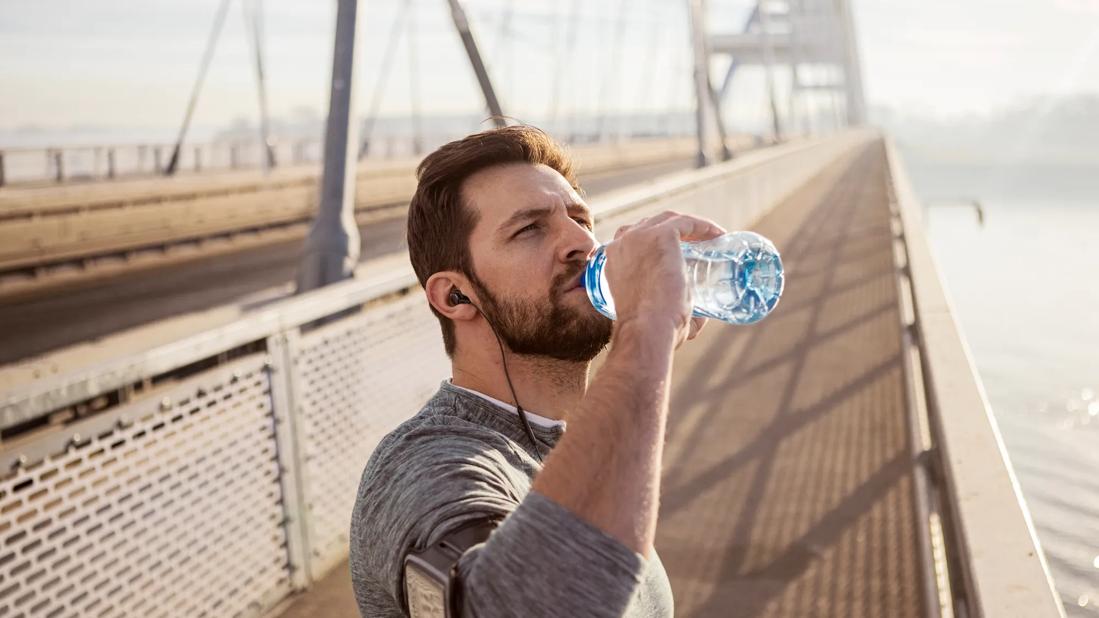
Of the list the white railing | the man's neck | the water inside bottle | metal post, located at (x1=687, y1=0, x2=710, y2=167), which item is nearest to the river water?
metal post, located at (x1=687, y1=0, x2=710, y2=167)

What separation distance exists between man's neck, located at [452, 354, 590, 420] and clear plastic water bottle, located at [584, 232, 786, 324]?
26 cm

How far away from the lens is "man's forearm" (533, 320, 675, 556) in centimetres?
125

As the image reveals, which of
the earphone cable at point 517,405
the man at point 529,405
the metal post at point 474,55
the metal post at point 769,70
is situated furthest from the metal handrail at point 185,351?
the metal post at point 769,70

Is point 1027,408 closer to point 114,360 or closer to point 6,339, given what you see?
point 6,339

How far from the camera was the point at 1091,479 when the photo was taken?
1722 cm

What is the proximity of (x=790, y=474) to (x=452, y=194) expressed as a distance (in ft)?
12.3

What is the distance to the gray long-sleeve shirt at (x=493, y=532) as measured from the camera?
1214 millimetres

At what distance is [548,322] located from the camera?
5.90 ft

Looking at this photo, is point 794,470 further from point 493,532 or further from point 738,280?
point 493,532

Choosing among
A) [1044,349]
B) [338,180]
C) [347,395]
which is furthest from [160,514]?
[1044,349]

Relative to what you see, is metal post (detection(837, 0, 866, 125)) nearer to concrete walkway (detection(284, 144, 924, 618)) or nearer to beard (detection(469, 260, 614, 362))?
concrete walkway (detection(284, 144, 924, 618))

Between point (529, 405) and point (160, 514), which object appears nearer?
point (529, 405)

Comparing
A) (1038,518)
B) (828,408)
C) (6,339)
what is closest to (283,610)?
(828,408)

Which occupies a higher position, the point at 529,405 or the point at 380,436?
the point at 529,405
